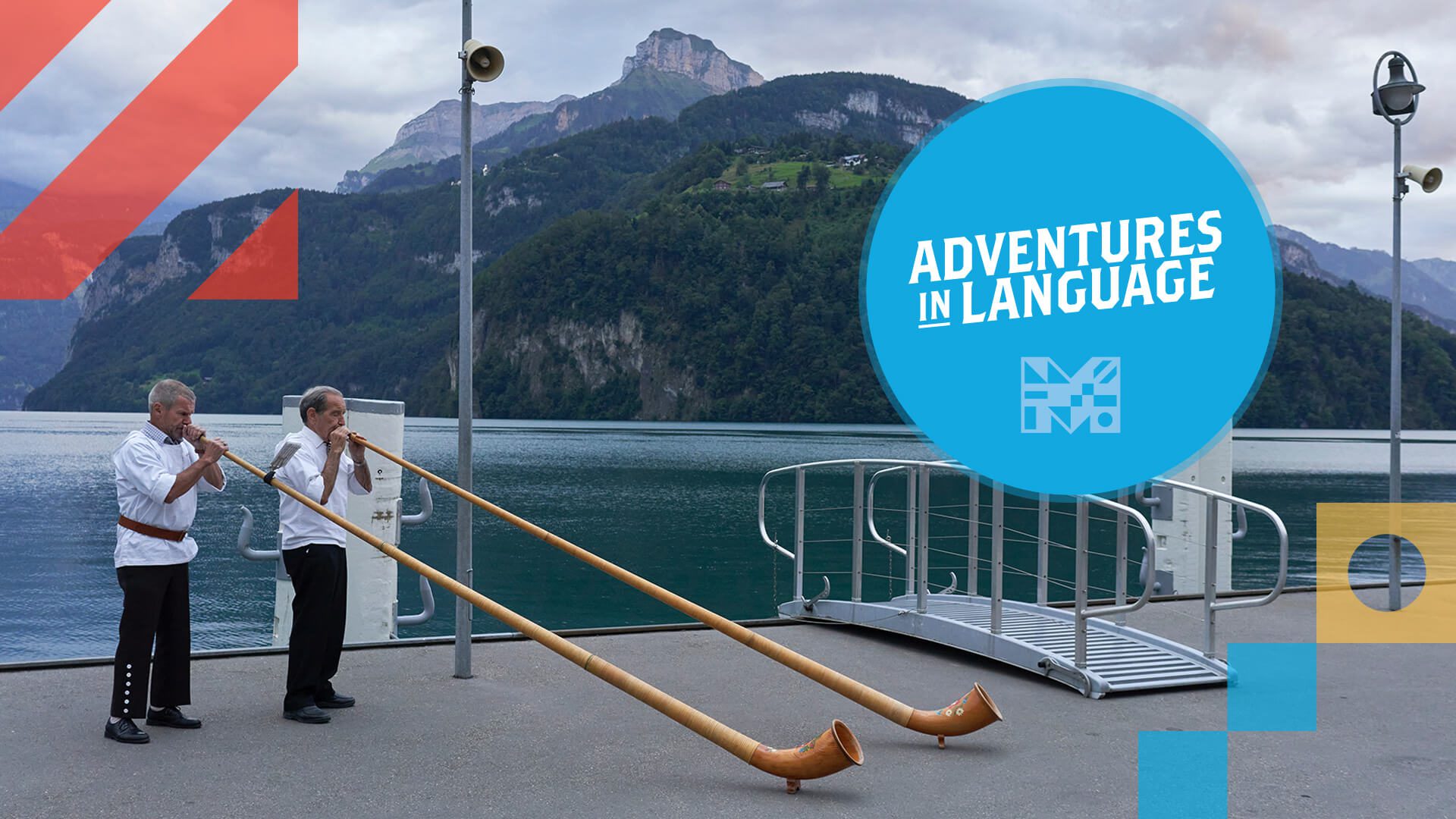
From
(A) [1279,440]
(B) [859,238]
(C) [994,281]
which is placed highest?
(B) [859,238]

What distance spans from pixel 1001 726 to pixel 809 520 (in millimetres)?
33917

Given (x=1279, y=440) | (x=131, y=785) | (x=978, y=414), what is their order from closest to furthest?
1. (x=131, y=785)
2. (x=978, y=414)
3. (x=1279, y=440)

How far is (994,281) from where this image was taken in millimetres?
83312

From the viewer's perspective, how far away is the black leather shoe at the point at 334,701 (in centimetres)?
560

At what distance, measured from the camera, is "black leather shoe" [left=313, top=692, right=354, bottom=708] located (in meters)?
5.60

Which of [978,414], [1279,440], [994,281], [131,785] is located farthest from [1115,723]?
[1279,440]

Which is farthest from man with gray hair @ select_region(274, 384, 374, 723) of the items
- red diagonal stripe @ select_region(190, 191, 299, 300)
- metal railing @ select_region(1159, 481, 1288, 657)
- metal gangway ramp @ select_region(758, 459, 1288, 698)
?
red diagonal stripe @ select_region(190, 191, 299, 300)

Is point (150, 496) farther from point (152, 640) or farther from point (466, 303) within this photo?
point (466, 303)

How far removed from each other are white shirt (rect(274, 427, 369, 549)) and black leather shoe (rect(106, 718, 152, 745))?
1009 millimetres

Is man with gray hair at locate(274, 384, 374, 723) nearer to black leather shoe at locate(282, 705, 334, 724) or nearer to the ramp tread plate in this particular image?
black leather shoe at locate(282, 705, 334, 724)

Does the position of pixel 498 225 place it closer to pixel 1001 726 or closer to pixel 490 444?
pixel 490 444

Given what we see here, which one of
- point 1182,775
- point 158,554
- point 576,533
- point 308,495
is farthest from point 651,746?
point 576,533

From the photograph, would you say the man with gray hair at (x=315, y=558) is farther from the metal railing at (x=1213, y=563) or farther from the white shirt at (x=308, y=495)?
the metal railing at (x=1213, y=563)

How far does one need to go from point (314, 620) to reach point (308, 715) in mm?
443
